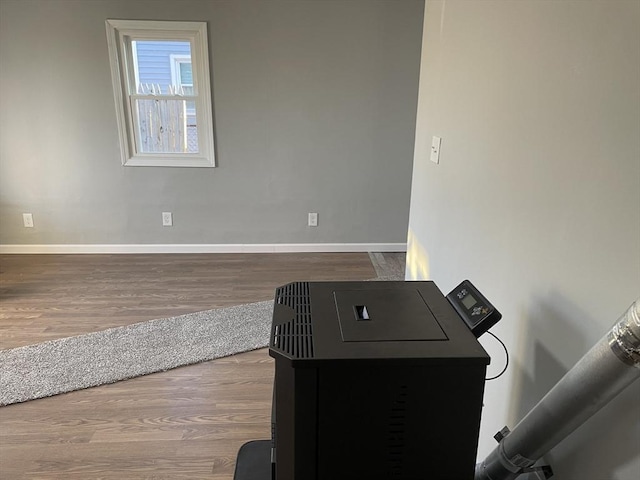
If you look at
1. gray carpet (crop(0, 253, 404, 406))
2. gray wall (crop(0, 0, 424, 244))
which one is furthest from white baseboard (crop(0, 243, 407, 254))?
gray carpet (crop(0, 253, 404, 406))

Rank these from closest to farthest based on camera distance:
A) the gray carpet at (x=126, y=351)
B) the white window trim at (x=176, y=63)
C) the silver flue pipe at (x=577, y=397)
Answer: the silver flue pipe at (x=577, y=397)
the gray carpet at (x=126, y=351)
the white window trim at (x=176, y=63)

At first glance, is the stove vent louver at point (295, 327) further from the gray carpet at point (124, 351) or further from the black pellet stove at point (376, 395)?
the gray carpet at point (124, 351)

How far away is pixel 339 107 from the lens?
3727mm

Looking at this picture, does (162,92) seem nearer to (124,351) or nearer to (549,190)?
(124,351)

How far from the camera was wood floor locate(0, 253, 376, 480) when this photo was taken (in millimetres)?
1702

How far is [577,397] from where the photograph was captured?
0.74 meters

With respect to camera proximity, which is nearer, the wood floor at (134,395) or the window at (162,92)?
the wood floor at (134,395)

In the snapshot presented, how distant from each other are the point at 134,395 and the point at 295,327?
1.55 metres

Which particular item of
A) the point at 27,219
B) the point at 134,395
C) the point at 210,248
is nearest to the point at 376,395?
the point at 134,395

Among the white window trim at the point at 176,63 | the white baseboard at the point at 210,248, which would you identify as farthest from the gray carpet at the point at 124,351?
the white window trim at the point at 176,63

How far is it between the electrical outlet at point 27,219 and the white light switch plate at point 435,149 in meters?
3.53

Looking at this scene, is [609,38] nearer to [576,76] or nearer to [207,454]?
[576,76]

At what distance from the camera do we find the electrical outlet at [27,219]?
382 centimetres

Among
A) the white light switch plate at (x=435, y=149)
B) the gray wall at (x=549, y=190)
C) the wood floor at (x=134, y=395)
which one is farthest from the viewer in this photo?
the white light switch plate at (x=435, y=149)
